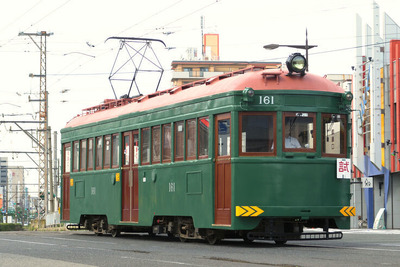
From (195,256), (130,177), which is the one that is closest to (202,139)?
(130,177)

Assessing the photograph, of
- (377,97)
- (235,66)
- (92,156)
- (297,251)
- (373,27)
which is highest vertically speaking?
(235,66)

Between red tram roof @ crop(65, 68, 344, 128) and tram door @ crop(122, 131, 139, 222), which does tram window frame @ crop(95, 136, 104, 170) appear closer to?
tram door @ crop(122, 131, 139, 222)

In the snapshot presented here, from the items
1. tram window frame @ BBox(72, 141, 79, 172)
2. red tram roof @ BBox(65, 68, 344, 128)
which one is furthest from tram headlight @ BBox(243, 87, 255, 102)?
tram window frame @ BBox(72, 141, 79, 172)

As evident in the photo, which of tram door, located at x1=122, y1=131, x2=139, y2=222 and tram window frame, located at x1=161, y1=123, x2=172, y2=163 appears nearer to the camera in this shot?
tram window frame, located at x1=161, y1=123, x2=172, y2=163

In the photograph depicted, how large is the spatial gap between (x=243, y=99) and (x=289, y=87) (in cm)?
103

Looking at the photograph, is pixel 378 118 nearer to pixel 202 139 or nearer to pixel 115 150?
pixel 115 150

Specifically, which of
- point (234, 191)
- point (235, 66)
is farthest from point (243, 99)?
point (235, 66)

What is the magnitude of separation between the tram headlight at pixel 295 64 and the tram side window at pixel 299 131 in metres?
0.96

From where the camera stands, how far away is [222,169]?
17.9 m

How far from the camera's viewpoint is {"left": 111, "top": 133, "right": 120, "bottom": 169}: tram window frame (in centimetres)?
2298

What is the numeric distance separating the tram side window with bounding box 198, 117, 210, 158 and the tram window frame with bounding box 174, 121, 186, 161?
727mm

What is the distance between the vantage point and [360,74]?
49.7 m

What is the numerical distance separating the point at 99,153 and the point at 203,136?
21.1 ft

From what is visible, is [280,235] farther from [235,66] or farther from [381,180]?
[235,66]
